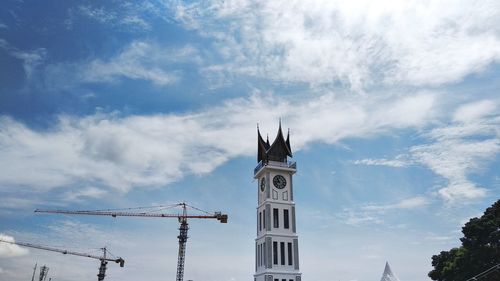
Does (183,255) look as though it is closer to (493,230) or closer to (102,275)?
(102,275)

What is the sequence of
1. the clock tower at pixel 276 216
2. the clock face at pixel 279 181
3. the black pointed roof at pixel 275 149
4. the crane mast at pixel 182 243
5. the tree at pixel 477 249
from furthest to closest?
the crane mast at pixel 182 243 → the black pointed roof at pixel 275 149 → the clock face at pixel 279 181 → the clock tower at pixel 276 216 → the tree at pixel 477 249

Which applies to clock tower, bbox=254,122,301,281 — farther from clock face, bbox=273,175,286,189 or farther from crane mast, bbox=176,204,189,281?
crane mast, bbox=176,204,189,281

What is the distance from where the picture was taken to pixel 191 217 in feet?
329

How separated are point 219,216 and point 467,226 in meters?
59.1

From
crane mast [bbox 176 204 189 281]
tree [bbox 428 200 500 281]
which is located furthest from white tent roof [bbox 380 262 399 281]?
crane mast [bbox 176 204 189 281]

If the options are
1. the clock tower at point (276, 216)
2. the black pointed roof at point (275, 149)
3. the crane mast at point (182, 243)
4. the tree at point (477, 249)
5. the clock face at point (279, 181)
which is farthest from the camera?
the crane mast at point (182, 243)

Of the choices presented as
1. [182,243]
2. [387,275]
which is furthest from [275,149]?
[182,243]

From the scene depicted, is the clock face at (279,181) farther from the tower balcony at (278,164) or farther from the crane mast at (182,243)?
the crane mast at (182,243)

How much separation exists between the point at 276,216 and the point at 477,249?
2188 centimetres

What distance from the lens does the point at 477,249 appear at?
47344 millimetres

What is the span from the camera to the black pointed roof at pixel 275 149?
194 feet

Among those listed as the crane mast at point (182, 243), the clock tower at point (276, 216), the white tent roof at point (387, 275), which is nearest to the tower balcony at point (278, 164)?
the clock tower at point (276, 216)

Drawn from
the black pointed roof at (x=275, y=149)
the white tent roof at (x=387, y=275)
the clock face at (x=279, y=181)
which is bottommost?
the white tent roof at (x=387, y=275)

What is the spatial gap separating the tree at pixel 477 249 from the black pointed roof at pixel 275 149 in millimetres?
22728
